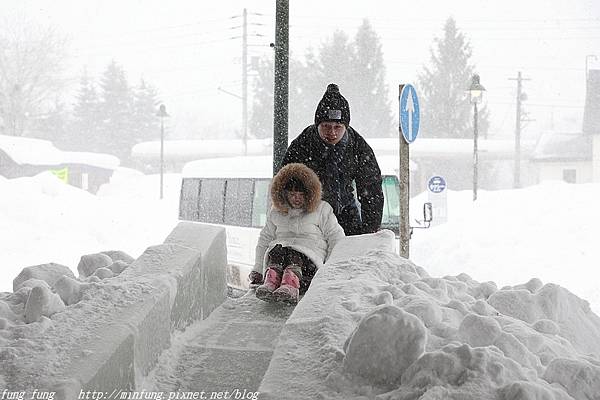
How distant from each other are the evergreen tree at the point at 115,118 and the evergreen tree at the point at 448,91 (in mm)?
23840

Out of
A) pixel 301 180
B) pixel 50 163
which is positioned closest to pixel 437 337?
pixel 301 180

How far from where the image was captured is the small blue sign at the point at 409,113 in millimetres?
8141

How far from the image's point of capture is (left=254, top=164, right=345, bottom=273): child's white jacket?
19.2 feet

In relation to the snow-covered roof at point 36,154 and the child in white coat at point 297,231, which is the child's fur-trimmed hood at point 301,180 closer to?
the child in white coat at point 297,231

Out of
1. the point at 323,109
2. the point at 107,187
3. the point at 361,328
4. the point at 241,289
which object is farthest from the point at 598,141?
the point at 361,328

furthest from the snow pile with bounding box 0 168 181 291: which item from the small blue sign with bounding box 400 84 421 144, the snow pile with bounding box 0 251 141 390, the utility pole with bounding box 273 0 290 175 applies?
the snow pile with bounding box 0 251 141 390

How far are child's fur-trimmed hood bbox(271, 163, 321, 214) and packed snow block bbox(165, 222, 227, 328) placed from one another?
1.84 feet

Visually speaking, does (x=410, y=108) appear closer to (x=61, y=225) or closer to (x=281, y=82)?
(x=281, y=82)

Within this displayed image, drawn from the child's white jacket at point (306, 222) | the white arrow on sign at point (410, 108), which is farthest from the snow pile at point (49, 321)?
the white arrow on sign at point (410, 108)

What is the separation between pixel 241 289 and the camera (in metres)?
13.3

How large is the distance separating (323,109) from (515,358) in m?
3.26

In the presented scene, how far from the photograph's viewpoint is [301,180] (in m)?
5.85

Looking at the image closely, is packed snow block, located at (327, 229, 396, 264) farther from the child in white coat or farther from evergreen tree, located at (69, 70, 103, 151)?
evergreen tree, located at (69, 70, 103, 151)

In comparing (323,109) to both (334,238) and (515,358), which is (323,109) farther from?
(515,358)
